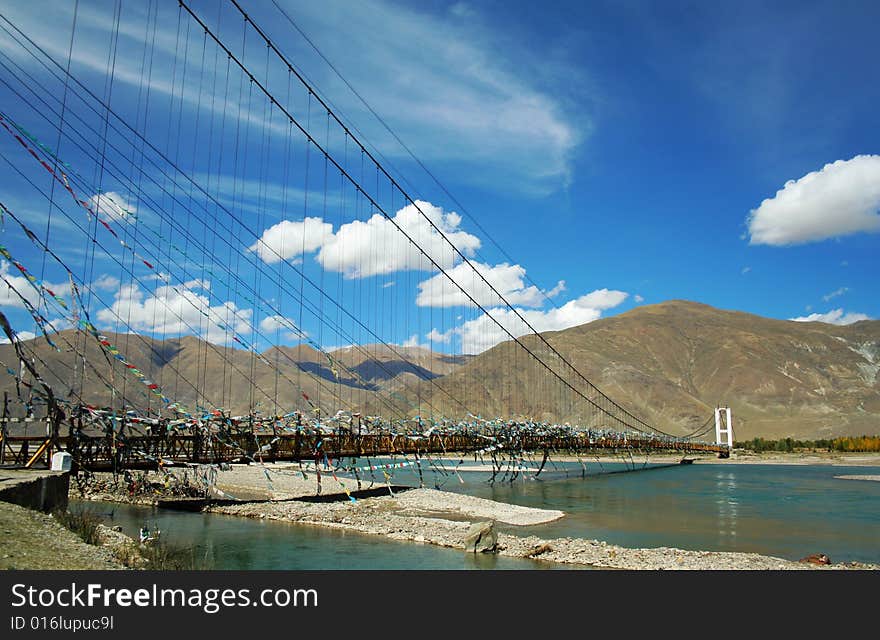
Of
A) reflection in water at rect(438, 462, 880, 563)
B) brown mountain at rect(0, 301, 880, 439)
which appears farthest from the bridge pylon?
reflection in water at rect(438, 462, 880, 563)

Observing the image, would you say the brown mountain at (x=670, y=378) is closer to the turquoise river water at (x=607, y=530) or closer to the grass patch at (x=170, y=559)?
the turquoise river water at (x=607, y=530)

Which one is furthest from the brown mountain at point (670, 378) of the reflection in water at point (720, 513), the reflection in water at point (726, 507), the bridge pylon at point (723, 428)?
A: the reflection in water at point (720, 513)

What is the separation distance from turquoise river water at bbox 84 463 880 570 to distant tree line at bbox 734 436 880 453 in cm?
5059

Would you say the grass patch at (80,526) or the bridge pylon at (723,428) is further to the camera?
the bridge pylon at (723,428)

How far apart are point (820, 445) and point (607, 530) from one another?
82.2 m

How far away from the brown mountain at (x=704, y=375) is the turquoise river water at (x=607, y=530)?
71.2m

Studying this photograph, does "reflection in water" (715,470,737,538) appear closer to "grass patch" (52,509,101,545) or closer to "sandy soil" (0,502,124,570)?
"grass patch" (52,509,101,545)

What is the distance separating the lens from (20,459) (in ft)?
51.3

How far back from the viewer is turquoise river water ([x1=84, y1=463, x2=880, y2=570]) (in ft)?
48.8

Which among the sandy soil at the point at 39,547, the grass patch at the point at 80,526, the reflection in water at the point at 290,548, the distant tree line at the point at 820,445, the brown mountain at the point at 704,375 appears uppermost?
the brown mountain at the point at 704,375

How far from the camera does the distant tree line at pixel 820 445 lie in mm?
78062

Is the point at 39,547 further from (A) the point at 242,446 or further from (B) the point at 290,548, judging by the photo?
(A) the point at 242,446
